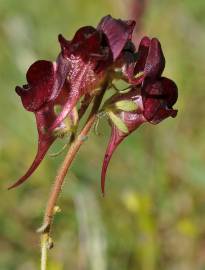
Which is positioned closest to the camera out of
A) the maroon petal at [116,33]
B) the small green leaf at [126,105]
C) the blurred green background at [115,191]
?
the maroon petal at [116,33]

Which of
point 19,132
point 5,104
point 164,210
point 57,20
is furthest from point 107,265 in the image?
point 57,20

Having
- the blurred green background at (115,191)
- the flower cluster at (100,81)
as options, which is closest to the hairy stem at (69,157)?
the flower cluster at (100,81)

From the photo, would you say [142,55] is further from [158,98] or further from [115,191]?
[115,191]

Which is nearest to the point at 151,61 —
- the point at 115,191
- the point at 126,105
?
the point at 126,105

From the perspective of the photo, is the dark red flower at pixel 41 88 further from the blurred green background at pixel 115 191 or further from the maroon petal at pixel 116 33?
the blurred green background at pixel 115 191

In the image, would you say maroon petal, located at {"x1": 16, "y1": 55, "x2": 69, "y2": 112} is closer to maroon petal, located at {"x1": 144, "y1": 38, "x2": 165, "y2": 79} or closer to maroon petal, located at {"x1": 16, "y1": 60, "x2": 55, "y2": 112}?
maroon petal, located at {"x1": 16, "y1": 60, "x2": 55, "y2": 112}

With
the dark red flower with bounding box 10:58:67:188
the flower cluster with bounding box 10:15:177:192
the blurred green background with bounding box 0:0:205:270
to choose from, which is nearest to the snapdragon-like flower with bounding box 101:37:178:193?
the flower cluster with bounding box 10:15:177:192
